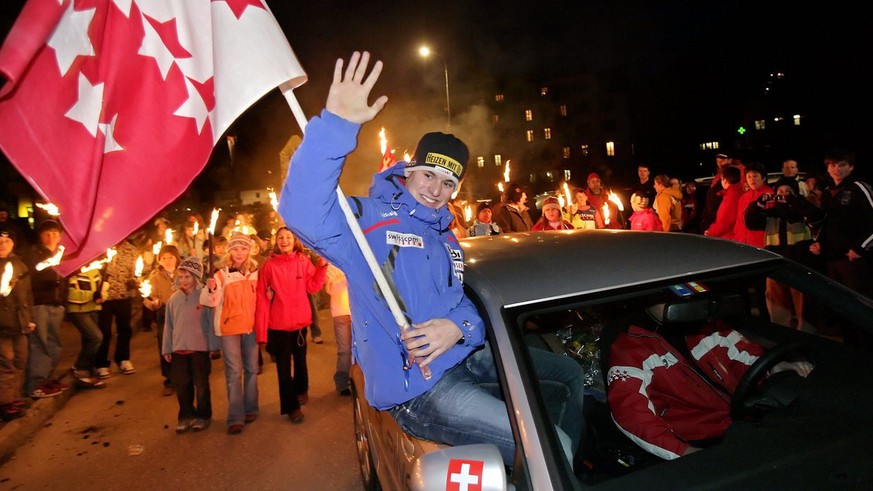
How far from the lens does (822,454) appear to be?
175 cm

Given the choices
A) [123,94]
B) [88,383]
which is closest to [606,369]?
[123,94]

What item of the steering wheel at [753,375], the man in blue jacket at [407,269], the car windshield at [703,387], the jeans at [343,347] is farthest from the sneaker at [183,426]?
the steering wheel at [753,375]

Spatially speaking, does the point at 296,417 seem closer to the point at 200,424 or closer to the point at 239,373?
the point at 239,373

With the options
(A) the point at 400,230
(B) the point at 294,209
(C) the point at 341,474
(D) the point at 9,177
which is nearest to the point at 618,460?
(A) the point at 400,230

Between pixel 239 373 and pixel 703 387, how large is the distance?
166 inches

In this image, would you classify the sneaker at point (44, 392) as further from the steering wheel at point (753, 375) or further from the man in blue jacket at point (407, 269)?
the steering wheel at point (753, 375)

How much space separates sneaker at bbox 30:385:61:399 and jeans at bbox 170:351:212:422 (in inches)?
83.3

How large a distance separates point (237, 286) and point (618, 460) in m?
4.06

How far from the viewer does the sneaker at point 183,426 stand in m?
5.25

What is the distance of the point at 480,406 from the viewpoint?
2.16m

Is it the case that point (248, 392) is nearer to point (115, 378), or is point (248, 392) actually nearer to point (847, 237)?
point (115, 378)

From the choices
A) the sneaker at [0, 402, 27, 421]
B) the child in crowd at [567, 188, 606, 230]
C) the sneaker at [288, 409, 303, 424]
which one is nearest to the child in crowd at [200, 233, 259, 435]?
the sneaker at [288, 409, 303, 424]

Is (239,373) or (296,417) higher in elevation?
(239,373)

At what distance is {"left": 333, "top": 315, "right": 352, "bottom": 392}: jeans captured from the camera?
229 inches
